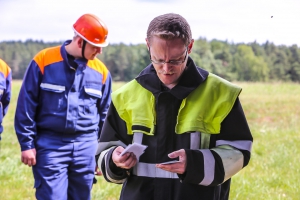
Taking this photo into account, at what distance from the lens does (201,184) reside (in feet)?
7.06

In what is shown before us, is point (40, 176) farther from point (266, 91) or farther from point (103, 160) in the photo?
point (266, 91)

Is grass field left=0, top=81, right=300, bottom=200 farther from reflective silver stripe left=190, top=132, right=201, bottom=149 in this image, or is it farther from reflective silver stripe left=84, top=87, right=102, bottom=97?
reflective silver stripe left=190, top=132, right=201, bottom=149

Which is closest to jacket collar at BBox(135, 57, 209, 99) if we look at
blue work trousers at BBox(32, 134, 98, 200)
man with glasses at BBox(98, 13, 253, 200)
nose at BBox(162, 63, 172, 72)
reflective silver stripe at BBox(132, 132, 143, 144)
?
man with glasses at BBox(98, 13, 253, 200)

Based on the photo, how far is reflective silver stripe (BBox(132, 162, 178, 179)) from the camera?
7.38 ft

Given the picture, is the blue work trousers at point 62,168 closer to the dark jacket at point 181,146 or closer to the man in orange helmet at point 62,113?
the man in orange helmet at point 62,113

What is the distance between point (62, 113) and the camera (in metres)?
3.95

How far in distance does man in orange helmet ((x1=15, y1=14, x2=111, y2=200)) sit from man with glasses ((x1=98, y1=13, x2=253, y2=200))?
1734 millimetres

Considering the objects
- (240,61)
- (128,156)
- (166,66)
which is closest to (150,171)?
(128,156)

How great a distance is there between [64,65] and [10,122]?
400 inches

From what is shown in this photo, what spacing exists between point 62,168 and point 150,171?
1.93 meters

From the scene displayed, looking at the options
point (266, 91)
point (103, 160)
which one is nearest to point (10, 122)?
point (266, 91)

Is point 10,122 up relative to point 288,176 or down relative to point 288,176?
down

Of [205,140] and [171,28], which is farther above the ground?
[171,28]

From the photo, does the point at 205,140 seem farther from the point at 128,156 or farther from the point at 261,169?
the point at 261,169
